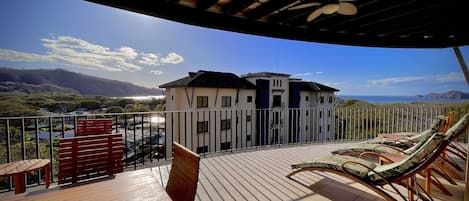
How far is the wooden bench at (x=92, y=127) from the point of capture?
323cm

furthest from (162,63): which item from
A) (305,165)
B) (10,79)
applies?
(305,165)

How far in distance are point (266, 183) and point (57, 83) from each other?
1503 cm

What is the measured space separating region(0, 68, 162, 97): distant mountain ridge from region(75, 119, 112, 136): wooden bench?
33.0 ft

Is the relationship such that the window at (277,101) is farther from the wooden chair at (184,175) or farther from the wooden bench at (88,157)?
the wooden chair at (184,175)

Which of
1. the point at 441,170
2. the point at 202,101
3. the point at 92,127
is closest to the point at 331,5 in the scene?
the point at 441,170

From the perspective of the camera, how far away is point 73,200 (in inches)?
47.0

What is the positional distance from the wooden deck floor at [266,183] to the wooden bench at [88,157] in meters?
1.12

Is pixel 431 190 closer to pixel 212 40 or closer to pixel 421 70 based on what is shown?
pixel 212 40

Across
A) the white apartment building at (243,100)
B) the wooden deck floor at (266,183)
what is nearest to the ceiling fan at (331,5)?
the wooden deck floor at (266,183)

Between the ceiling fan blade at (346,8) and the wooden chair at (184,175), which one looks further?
the ceiling fan blade at (346,8)

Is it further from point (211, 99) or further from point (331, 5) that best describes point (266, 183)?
point (211, 99)

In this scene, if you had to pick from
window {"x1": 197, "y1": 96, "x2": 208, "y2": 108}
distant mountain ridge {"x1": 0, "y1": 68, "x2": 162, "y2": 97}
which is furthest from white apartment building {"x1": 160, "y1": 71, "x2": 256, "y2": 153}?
distant mountain ridge {"x1": 0, "y1": 68, "x2": 162, "y2": 97}

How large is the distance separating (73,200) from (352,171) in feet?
8.47

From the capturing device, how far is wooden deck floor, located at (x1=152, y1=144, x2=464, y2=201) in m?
2.56
